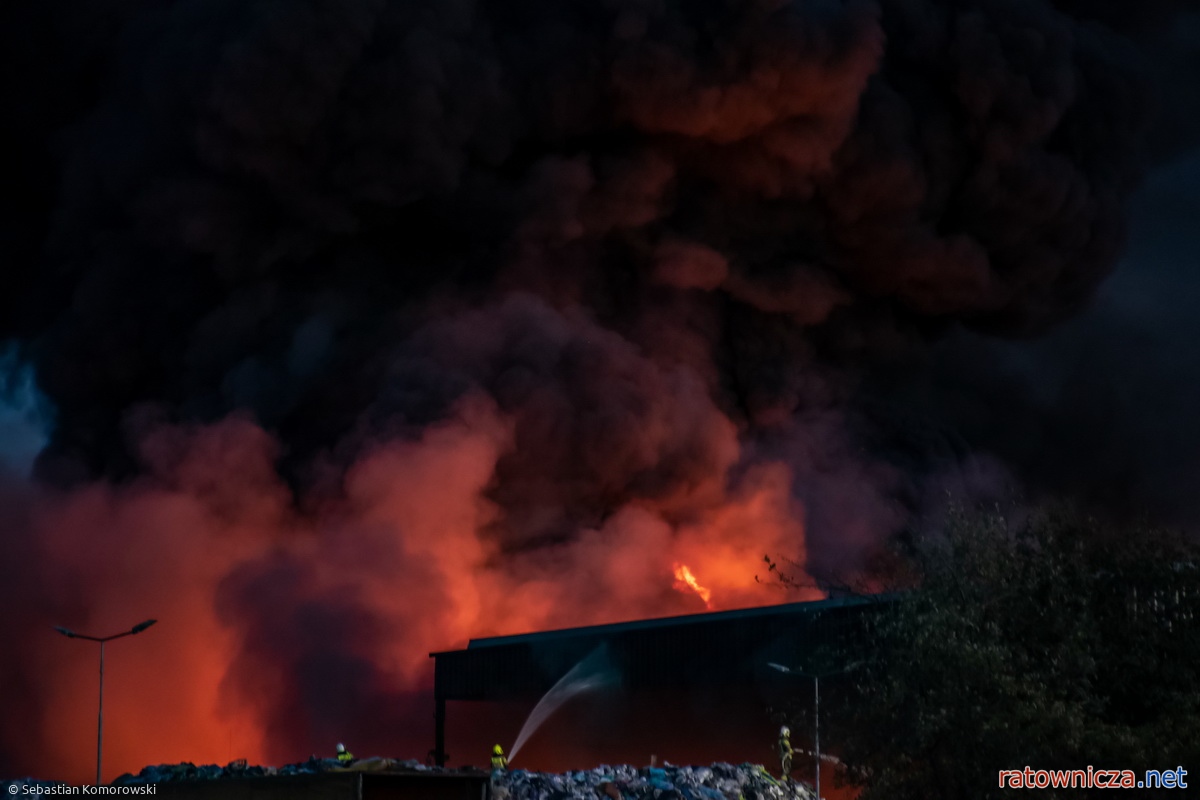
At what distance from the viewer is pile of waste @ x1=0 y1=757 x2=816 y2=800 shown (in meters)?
23.1

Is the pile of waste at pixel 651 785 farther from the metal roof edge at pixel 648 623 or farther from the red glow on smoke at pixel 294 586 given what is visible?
the red glow on smoke at pixel 294 586

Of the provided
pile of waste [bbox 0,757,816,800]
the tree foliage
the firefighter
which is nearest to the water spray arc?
the firefighter

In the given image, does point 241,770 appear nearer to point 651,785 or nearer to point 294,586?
point 651,785

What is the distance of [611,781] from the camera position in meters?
23.9

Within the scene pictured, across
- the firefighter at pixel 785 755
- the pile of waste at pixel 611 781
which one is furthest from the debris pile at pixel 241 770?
the firefighter at pixel 785 755

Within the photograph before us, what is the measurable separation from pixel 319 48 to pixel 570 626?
17826mm

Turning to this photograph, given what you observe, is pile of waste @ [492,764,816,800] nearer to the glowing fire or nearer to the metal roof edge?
the metal roof edge

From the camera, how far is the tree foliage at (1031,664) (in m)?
15.8

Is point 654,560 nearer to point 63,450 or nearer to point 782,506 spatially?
point 782,506

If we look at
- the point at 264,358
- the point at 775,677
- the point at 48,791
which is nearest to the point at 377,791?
the point at 48,791

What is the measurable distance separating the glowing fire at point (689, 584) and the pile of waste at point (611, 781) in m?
17.5

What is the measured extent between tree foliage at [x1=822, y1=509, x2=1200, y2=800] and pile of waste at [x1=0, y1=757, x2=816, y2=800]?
6.50 metres

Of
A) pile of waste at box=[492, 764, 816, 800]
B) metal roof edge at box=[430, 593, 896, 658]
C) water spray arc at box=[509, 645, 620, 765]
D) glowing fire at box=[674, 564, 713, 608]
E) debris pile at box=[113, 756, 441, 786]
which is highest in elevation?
glowing fire at box=[674, 564, 713, 608]

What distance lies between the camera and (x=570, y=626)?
41.7m
